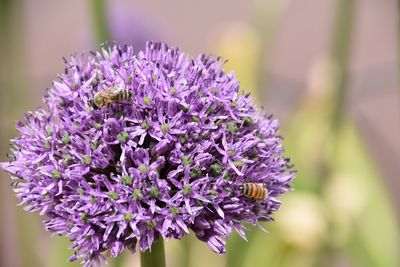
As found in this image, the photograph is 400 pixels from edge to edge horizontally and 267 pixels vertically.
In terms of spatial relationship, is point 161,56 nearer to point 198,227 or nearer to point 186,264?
point 198,227

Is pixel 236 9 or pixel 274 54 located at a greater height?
pixel 236 9

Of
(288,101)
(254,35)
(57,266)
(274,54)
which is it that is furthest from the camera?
(274,54)

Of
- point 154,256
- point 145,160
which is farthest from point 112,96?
point 154,256

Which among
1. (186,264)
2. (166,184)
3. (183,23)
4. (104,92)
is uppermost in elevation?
(183,23)

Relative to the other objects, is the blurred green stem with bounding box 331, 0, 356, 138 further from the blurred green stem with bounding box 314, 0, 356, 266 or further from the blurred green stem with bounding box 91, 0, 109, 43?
the blurred green stem with bounding box 91, 0, 109, 43

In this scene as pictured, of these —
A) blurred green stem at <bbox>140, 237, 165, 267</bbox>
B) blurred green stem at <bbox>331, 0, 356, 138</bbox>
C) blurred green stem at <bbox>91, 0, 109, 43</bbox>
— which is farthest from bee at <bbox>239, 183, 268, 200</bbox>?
blurred green stem at <bbox>331, 0, 356, 138</bbox>

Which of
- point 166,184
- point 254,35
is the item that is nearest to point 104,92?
point 166,184
